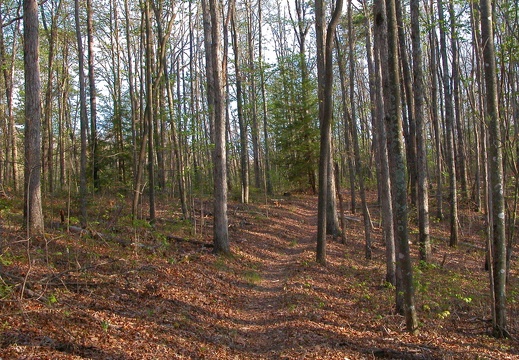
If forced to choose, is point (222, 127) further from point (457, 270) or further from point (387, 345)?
point (457, 270)

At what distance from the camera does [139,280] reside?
8.39 m

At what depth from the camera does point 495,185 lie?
7258mm

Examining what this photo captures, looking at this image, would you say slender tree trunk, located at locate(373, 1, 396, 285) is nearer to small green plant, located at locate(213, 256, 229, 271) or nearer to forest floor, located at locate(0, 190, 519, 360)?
forest floor, located at locate(0, 190, 519, 360)

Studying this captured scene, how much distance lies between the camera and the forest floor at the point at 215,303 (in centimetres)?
565

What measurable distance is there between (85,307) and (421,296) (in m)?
7.40

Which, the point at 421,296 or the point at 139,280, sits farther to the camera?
the point at 421,296

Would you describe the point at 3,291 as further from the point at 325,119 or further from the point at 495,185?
the point at 325,119

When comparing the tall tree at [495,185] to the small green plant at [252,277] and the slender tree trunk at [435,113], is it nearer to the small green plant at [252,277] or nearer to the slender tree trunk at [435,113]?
the small green plant at [252,277]

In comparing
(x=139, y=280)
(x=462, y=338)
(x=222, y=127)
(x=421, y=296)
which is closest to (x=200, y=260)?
(x=139, y=280)

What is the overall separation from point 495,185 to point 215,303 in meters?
5.84

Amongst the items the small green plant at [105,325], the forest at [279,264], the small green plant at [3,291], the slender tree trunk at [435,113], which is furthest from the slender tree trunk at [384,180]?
the slender tree trunk at [435,113]

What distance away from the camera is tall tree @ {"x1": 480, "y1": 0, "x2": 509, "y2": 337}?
23.7ft

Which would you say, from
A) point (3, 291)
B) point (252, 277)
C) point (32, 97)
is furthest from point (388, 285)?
point (32, 97)

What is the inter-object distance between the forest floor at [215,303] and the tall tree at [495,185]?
57cm
